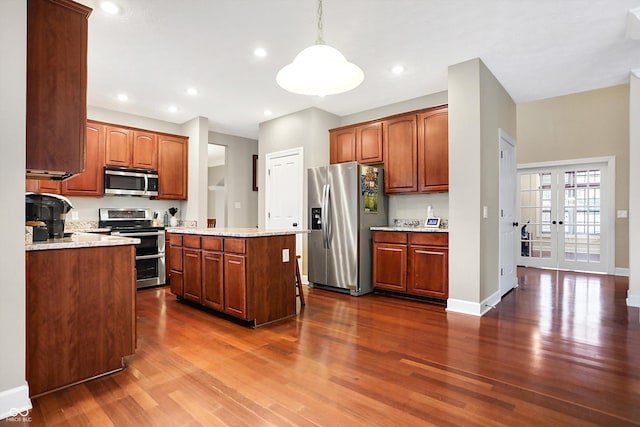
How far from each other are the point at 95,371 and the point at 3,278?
0.83m

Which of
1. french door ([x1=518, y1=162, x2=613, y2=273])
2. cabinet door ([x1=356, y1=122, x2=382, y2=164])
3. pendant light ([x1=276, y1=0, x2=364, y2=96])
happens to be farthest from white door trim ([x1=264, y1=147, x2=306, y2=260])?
french door ([x1=518, y1=162, x2=613, y2=273])

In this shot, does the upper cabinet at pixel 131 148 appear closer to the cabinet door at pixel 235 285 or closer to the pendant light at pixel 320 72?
the cabinet door at pixel 235 285

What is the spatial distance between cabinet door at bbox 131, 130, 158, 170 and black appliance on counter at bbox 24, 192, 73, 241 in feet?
9.61

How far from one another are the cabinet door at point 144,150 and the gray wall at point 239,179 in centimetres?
139

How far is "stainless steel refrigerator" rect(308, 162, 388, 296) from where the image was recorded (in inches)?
180

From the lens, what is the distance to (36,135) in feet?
6.82

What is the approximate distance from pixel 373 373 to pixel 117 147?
16.3ft

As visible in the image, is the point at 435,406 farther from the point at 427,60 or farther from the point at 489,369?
the point at 427,60

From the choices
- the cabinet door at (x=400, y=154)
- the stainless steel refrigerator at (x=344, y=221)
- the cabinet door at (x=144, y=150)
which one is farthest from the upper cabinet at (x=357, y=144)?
→ the cabinet door at (x=144, y=150)

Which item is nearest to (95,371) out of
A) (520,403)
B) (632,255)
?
(520,403)

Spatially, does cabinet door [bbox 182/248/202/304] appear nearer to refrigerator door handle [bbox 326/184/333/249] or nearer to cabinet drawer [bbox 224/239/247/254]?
cabinet drawer [bbox 224/239/247/254]

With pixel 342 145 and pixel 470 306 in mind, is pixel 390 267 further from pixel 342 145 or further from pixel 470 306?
pixel 342 145

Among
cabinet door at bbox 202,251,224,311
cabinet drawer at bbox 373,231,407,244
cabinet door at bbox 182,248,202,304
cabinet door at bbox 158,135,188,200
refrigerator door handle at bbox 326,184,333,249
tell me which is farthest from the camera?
cabinet door at bbox 158,135,188,200

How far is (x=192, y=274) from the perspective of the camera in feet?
12.7
